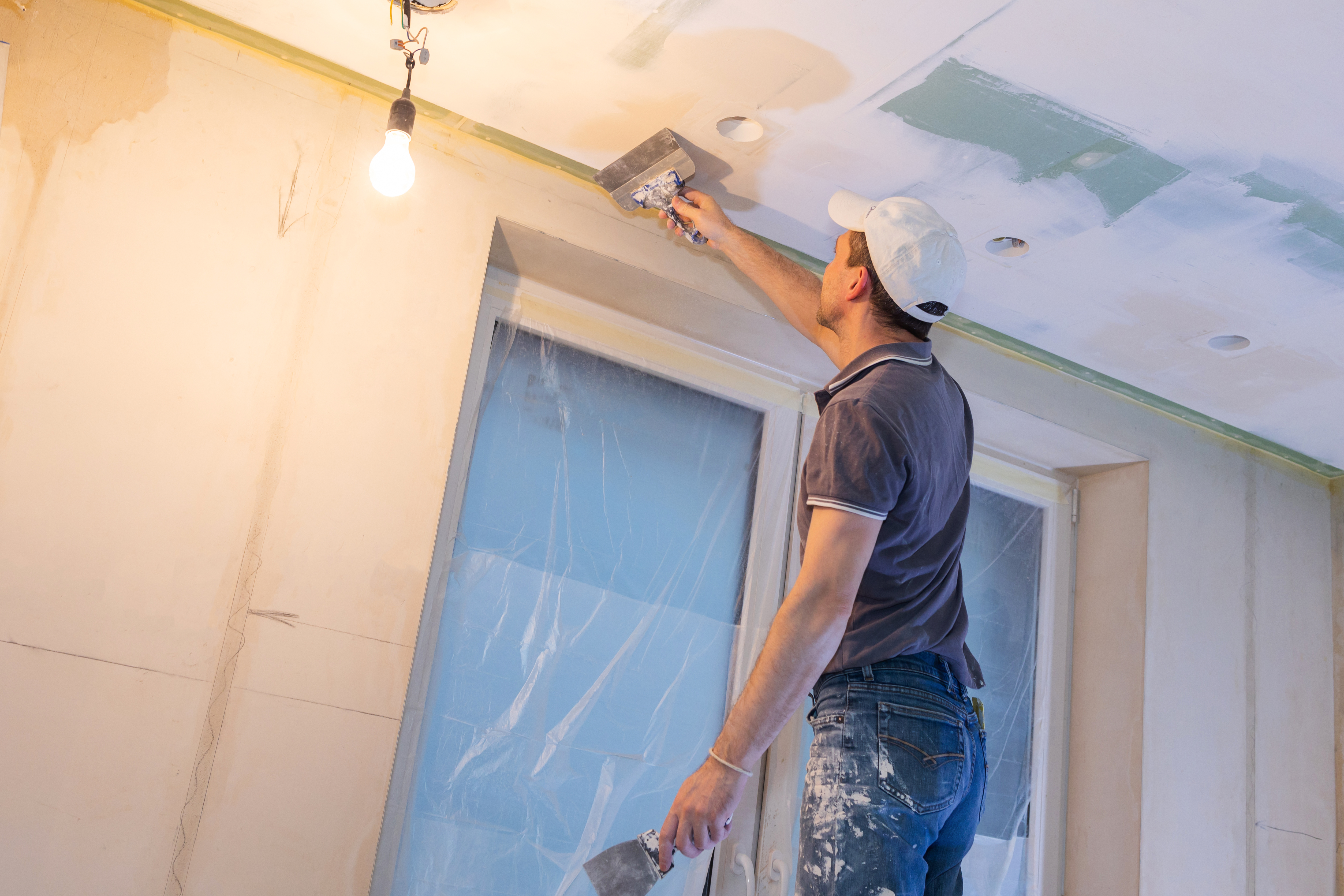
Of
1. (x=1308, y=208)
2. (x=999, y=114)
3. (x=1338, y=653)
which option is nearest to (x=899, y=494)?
(x=999, y=114)

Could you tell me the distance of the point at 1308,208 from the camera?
2.08 m

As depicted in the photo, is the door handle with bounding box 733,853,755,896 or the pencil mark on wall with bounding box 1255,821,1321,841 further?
the pencil mark on wall with bounding box 1255,821,1321,841

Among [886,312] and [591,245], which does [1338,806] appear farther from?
[591,245]

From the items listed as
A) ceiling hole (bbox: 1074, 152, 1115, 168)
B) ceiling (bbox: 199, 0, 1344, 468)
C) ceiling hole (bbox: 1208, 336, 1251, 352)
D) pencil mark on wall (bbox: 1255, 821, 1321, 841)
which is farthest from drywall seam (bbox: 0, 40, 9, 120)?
pencil mark on wall (bbox: 1255, 821, 1321, 841)

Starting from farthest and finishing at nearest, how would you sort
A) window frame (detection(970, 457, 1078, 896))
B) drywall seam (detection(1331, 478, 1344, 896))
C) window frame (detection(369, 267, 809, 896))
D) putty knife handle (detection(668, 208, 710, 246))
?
1. drywall seam (detection(1331, 478, 1344, 896))
2. window frame (detection(970, 457, 1078, 896))
3. putty knife handle (detection(668, 208, 710, 246))
4. window frame (detection(369, 267, 809, 896))

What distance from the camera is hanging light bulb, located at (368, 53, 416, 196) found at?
183 cm

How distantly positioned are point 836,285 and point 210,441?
4.08ft

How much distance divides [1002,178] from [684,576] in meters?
1.21

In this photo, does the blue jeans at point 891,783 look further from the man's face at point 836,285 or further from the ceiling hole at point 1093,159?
the ceiling hole at point 1093,159

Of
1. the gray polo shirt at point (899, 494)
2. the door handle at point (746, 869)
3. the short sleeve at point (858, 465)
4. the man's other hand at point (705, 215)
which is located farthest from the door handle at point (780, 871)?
the man's other hand at point (705, 215)

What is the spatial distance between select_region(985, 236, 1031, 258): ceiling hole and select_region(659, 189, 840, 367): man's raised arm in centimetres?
46

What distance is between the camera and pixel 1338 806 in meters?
3.09

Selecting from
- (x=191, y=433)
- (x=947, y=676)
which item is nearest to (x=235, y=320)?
(x=191, y=433)

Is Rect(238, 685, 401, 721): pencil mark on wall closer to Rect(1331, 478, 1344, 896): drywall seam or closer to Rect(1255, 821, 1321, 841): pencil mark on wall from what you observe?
Rect(1255, 821, 1321, 841): pencil mark on wall
